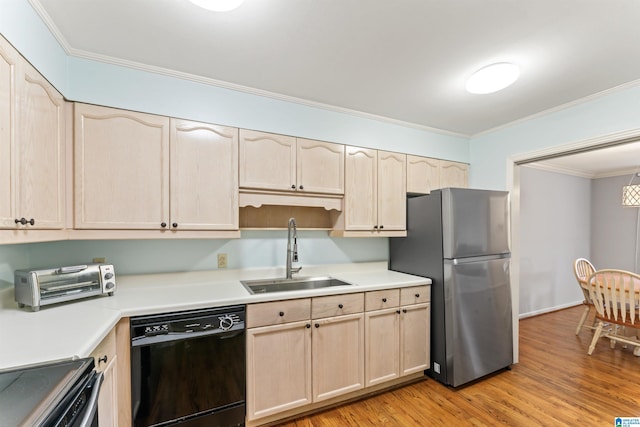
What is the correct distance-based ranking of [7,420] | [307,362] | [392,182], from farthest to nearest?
[392,182] → [307,362] → [7,420]

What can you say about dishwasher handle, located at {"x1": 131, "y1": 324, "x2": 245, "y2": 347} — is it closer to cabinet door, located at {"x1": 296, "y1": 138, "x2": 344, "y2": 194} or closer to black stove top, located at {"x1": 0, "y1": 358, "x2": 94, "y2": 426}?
black stove top, located at {"x1": 0, "y1": 358, "x2": 94, "y2": 426}

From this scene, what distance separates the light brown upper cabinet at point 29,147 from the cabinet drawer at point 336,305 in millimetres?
1572

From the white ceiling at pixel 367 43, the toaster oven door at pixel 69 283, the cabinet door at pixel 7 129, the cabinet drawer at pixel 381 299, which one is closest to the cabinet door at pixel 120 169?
the toaster oven door at pixel 69 283

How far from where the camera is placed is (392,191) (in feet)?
8.77

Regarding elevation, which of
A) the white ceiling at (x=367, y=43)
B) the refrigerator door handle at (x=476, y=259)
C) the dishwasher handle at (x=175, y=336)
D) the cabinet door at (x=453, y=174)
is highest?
the white ceiling at (x=367, y=43)

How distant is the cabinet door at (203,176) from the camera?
191cm

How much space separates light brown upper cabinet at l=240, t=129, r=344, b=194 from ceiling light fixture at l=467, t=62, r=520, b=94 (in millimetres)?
1071

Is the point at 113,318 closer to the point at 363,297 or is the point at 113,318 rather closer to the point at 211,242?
the point at 211,242

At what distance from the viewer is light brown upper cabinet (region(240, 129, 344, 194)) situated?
2.12 meters

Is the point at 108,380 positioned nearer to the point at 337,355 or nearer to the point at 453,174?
the point at 337,355

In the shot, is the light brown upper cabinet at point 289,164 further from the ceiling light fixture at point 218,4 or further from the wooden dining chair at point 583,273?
the wooden dining chair at point 583,273

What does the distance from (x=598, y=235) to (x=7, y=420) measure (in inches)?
286

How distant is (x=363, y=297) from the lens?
2154 mm

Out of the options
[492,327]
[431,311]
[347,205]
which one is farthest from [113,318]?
[492,327]
